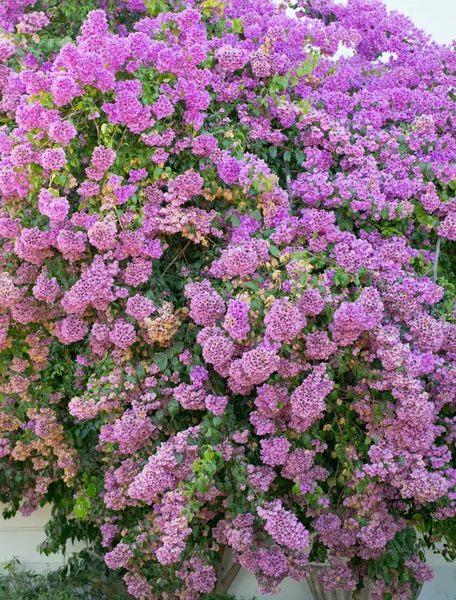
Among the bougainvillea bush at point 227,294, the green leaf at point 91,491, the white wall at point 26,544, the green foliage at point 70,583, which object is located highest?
the bougainvillea bush at point 227,294

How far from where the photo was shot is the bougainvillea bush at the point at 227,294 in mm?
2850

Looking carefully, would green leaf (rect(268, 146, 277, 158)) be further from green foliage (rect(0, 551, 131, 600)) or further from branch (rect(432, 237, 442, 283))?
green foliage (rect(0, 551, 131, 600))

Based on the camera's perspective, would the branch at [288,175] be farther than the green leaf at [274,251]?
Yes

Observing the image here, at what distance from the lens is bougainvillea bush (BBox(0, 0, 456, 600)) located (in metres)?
2.85

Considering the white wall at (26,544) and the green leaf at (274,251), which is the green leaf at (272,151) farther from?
the white wall at (26,544)

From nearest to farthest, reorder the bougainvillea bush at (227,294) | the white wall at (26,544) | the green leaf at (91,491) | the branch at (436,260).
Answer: the bougainvillea bush at (227,294), the branch at (436,260), the green leaf at (91,491), the white wall at (26,544)

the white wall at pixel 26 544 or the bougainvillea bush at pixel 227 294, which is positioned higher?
the bougainvillea bush at pixel 227 294

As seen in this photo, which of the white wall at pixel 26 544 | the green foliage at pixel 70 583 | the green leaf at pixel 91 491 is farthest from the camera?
the white wall at pixel 26 544

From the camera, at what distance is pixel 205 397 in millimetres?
2951

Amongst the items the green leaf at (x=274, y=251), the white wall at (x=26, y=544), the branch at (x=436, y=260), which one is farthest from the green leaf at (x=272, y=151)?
the white wall at (x=26, y=544)

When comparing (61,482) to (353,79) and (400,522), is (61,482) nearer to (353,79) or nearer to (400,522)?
(400,522)

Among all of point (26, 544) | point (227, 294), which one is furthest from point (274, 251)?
point (26, 544)

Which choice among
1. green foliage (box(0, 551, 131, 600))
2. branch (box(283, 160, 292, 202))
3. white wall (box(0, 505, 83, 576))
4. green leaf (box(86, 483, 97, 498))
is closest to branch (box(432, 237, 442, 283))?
branch (box(283, 160, 292, 202))

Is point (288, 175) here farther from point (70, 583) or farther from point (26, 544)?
point (26, 544)
